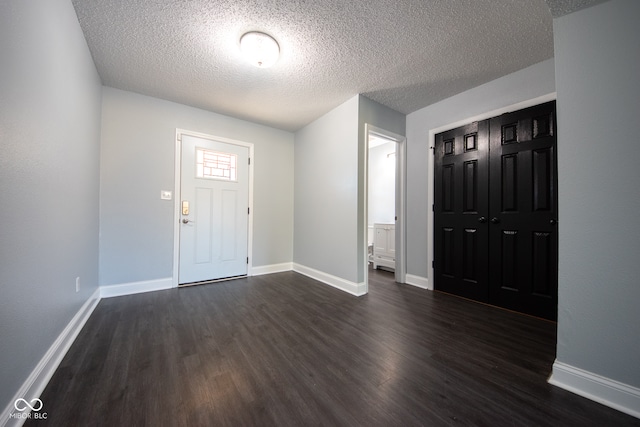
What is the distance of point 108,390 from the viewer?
49.4 inches

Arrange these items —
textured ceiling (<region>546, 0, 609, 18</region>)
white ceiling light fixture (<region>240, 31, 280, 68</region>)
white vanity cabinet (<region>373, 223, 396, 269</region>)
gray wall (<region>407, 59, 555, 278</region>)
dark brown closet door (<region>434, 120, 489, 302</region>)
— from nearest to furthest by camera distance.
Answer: textured ceiling (<region>546, 0, 609, 18</region>)
white ceiling light fixture (<region>240, 31, 280, 68</region>)
gray wall (<region>407, 59, 555, 278</region>)
dark brown closet door (<region>434, 120, 489, 302</region>)
white vanity cabinet (<region>373, 223, 396, 269</region>)

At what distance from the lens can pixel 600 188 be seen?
4.15 ft

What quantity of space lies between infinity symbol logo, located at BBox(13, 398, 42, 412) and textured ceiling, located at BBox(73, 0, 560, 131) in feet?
8.18

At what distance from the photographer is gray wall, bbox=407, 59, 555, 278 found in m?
2.42

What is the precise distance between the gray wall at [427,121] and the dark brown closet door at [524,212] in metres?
0.25

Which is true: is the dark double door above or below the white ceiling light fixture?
below

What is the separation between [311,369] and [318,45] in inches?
102

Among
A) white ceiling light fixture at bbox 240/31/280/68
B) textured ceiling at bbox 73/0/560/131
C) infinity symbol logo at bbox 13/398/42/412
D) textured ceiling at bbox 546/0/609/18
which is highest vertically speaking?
textured ceiling at bbox 73/0/560/131

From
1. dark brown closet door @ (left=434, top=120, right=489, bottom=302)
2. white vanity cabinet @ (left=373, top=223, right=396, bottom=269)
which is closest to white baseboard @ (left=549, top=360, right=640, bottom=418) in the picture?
dark brown closet door @ (left=434, top=120, right=489, bottom=302)

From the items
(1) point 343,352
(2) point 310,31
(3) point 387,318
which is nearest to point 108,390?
(1) point 343,352

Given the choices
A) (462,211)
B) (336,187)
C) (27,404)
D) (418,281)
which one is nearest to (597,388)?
(462,211)

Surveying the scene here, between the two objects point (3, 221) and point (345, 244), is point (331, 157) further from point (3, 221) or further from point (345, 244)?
point (3, 221)

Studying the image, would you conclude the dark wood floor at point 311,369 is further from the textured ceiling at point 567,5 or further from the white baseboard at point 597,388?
the textured ceiling at point 567,5

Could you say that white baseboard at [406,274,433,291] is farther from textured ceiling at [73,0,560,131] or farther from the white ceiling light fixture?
the white ceiling light fixture
